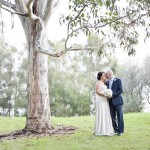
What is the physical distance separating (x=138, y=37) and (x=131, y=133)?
3079mm

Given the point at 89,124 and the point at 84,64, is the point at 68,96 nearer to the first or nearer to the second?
the point at 84,64

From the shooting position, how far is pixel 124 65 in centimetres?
3822

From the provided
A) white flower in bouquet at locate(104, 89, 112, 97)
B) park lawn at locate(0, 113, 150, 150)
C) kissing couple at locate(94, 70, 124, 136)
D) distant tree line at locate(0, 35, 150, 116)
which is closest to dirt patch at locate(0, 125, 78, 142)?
park lawn at locate(0, 113, 150, 150)

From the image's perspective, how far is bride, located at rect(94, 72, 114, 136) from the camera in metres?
10.4

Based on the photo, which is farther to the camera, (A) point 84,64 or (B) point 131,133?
(A) point 84,64

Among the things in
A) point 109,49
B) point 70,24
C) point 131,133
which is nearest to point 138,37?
point 109,49

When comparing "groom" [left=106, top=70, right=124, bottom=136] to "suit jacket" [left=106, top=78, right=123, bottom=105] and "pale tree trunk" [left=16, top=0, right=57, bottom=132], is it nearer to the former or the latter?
"suit jacket" [left=106, top=78, right=123, bottom=105]

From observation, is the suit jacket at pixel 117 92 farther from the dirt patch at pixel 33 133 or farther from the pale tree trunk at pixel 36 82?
the pale tree trunk at pixel 36 82

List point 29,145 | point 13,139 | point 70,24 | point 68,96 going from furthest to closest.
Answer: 1. point 68,96
2. point 70,24
3. point 13,139
4. point 29,145

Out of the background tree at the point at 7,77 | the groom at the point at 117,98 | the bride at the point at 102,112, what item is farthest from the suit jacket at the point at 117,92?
the background tree at the point at 7,77

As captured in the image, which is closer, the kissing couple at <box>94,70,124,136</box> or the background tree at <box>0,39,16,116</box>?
the kissing couple at <box>94,70,124,136</box>

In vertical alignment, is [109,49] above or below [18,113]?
above

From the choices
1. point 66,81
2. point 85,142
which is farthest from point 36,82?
point 66,81

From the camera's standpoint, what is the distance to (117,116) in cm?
1041
